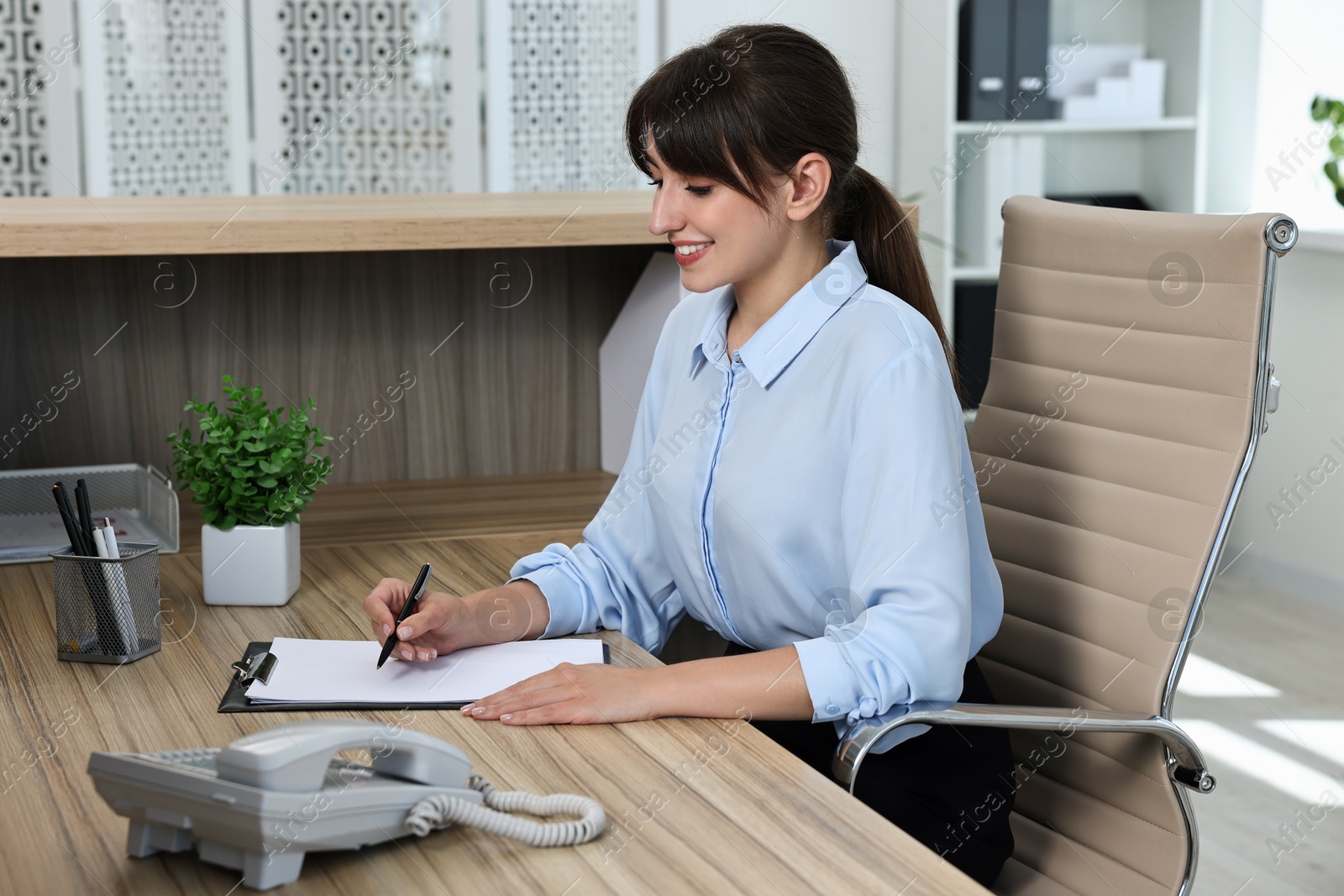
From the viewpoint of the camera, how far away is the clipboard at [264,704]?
3.51 ft

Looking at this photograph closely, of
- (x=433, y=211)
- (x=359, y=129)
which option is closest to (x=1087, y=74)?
(x=359, y=129)

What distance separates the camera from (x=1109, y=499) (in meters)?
1.35

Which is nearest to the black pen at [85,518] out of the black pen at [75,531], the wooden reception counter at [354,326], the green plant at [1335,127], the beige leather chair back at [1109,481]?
the black pen at [75,531]

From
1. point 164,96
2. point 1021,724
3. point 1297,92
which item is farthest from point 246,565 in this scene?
point 1297,92

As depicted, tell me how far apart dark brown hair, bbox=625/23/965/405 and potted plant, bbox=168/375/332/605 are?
0.52 meters

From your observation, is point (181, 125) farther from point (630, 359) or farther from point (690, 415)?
point (690, 415)

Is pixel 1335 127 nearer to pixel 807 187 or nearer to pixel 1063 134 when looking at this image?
pixel 1063 134

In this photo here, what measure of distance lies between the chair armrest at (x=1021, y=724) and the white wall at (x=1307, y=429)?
2.56 metres

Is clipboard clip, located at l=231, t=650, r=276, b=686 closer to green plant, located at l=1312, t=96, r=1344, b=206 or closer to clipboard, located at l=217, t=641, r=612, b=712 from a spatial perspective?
clipboard, located at l=217, t=641, r=612, b=712

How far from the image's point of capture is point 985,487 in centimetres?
148

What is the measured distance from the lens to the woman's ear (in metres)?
1.29

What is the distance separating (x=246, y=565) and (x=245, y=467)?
11cm

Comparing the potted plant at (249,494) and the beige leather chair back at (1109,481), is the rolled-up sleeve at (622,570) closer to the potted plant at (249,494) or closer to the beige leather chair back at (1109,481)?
the potted plant at (249,494)

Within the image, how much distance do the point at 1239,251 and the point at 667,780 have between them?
0.75 meters
